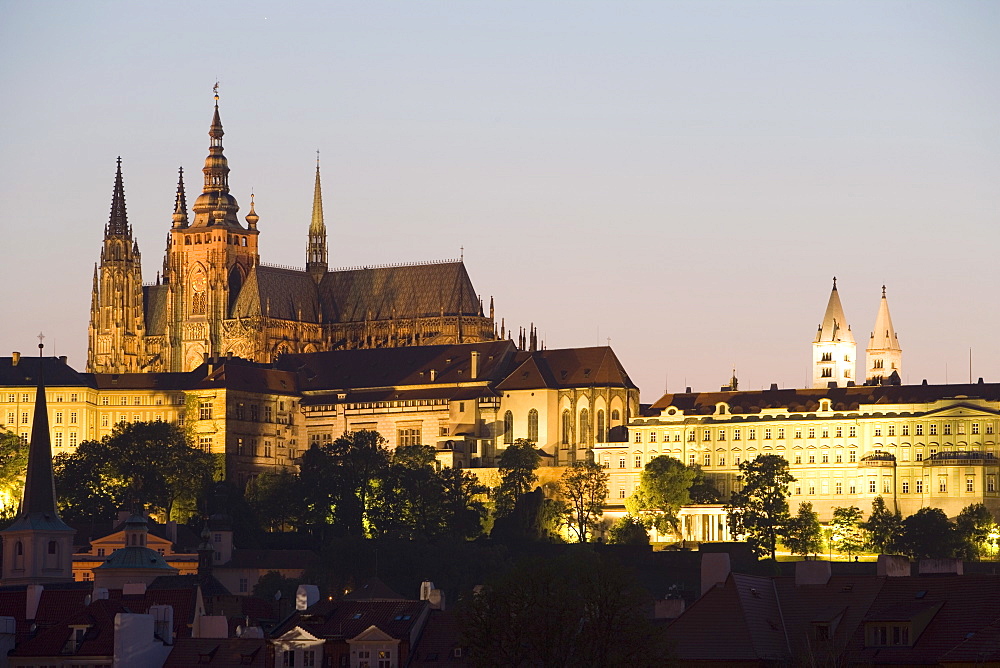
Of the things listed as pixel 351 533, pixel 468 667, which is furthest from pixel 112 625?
pixel 351 533

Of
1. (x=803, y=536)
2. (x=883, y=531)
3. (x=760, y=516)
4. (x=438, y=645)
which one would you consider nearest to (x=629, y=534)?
(x=760, y=516)

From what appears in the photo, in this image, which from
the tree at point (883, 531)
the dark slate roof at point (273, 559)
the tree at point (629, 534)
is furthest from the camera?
the tree at point (629, 534)

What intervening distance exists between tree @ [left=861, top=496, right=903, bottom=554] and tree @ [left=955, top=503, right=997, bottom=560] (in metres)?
4.08

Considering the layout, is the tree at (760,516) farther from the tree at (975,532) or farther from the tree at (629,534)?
the tree at (975,532)

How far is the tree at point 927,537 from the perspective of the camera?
186125 mm

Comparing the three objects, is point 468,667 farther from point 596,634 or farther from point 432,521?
point 432,521

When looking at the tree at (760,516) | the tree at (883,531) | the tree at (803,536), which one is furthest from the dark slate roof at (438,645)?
the tree at (803,536)

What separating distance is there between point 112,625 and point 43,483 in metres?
64.1

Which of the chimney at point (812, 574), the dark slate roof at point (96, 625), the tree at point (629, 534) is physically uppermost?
the chimney at point (812, 574)

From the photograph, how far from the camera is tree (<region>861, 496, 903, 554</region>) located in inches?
7500

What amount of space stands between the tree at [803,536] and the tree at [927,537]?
19.3ft

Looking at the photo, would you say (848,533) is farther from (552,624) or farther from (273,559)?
(552,624)

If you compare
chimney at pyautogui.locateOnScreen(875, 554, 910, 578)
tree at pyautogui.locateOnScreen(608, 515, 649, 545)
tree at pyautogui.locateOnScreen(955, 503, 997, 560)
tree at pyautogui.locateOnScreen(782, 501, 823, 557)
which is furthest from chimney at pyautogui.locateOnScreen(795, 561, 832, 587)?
tree at pyautogui.locateOnScreen(782, 501, 823, 557)

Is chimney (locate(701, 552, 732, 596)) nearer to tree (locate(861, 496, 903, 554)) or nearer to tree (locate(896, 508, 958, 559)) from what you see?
tree (locate(896, 508, 958, 559))
